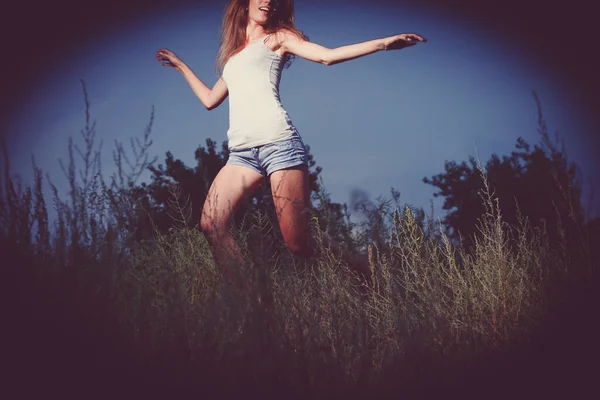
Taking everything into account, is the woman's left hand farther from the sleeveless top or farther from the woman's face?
the woman's face

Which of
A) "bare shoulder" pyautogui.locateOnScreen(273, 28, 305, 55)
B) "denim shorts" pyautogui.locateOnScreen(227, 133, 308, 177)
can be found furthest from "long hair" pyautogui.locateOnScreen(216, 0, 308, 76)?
"denim shorts" pyautogui.locateOnScreen(227, 133, 308, 177)

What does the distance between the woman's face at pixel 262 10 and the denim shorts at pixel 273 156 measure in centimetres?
98

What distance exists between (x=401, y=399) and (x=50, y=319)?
3.68ft

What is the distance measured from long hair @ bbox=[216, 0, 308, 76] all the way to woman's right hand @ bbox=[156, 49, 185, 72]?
38 centimetres

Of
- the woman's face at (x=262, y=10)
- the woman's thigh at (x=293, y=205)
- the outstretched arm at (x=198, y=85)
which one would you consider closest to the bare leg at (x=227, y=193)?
the woman's thigh at (x=293, y=205)

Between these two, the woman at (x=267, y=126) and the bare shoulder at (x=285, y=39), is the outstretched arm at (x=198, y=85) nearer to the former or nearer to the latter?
the woman at (x=267, y=126)

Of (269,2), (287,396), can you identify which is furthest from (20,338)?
(269,2)

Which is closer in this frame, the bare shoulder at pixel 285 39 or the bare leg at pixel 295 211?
the bare leg at pixel 295 211

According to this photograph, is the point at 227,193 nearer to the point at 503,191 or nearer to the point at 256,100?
the point at 256,100

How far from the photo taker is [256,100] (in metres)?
3.14

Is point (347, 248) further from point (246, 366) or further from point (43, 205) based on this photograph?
point (43, 205)

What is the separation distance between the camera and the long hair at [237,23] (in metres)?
3.44

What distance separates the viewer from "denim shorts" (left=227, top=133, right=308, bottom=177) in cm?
300

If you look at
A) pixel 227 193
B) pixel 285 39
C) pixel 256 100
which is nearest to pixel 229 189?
pixel 227 193
